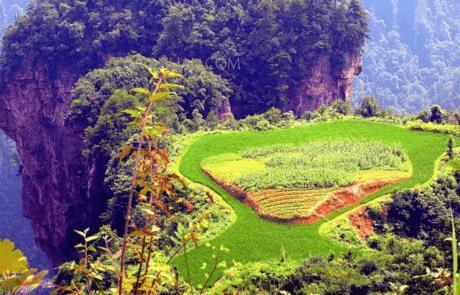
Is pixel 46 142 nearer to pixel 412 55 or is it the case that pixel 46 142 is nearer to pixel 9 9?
pixel 9 9

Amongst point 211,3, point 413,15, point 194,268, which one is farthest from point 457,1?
point 194,268

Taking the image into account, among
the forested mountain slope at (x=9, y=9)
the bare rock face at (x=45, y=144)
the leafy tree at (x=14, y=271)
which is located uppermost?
the forested mountain slope at (x=9, y=9)

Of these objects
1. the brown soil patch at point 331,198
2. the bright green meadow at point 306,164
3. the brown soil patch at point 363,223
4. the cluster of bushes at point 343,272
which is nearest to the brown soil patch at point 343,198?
the brown soil patch at point 331,198

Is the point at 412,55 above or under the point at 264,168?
above

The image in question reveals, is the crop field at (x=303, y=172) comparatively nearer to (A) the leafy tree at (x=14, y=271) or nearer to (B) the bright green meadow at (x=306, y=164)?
(B) the bright green meadow at (x=306, y=164)

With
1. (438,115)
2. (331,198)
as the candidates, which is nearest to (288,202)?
(331,198)

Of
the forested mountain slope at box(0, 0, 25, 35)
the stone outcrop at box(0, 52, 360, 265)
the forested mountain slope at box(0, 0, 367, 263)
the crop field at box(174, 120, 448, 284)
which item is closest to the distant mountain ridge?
the forested mountain slope at box(0, 0, 367, 263)
